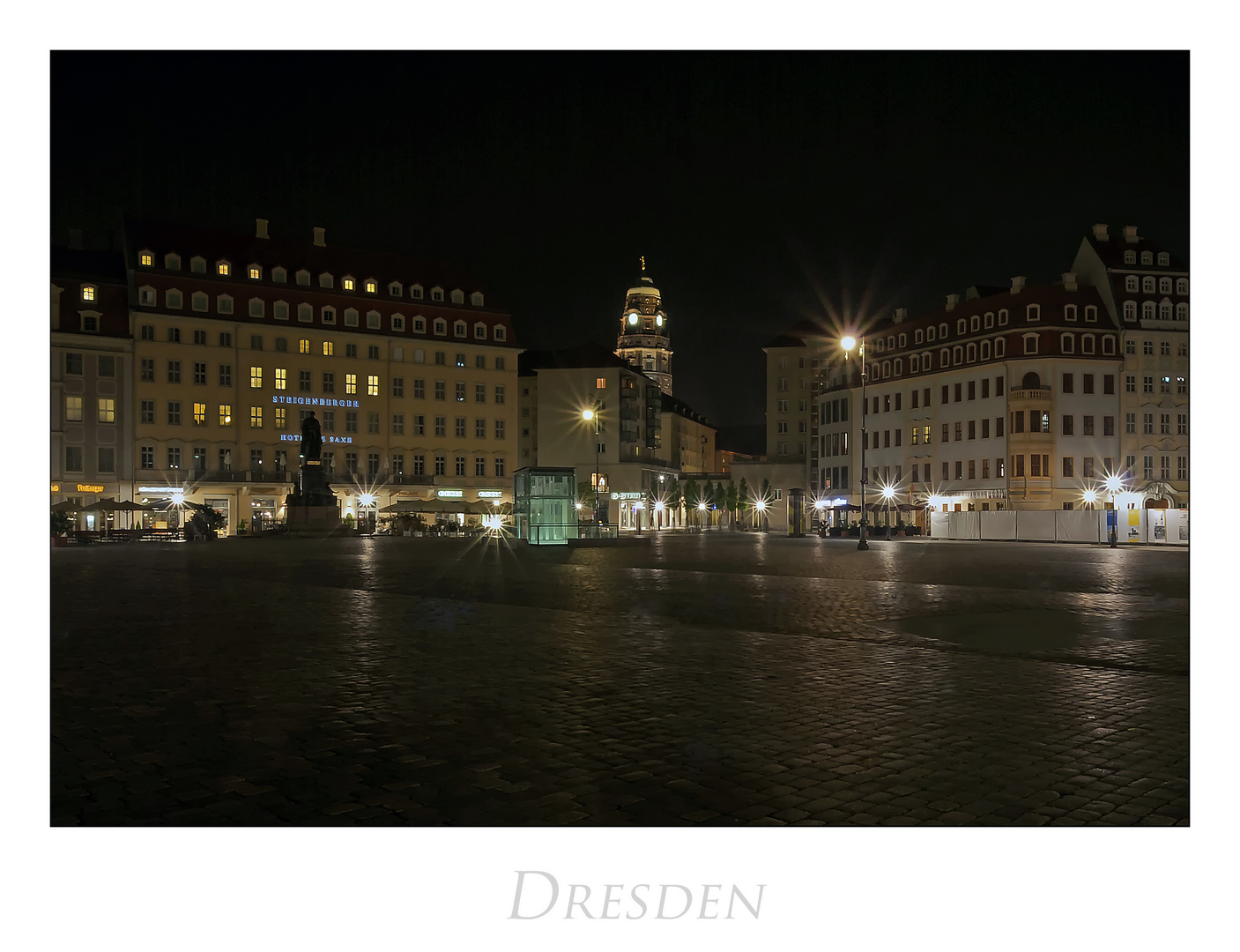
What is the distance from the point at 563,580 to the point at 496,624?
10.0m

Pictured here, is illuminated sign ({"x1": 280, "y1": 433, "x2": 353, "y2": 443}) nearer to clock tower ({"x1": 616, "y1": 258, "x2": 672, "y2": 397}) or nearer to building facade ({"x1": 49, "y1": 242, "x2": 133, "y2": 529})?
building facade ({"x1": 49, "y1": 242, "x2": 133, "y2": 529})

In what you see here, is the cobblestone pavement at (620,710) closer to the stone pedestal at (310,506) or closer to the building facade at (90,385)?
the stone pedestal at (310,506)

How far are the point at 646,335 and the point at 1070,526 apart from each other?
138160 millimetres

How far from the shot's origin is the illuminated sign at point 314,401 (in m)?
80.8

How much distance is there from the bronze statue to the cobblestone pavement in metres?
40.0

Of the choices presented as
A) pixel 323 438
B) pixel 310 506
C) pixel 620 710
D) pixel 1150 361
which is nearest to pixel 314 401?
pixel 323 438

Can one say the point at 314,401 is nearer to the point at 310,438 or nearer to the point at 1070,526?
the point at 310,438

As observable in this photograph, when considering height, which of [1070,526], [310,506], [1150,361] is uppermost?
[1150,361]

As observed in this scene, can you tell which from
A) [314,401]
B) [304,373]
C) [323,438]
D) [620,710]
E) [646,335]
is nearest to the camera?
[620,710]

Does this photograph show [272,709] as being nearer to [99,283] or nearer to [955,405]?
[99,283]

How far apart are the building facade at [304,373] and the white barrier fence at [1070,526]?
4301cm

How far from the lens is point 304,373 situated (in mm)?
81812

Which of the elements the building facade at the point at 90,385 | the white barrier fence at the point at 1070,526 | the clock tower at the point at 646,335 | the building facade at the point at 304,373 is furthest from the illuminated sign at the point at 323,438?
the clock tower at the point at 646,335

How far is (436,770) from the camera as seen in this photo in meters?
6.45
